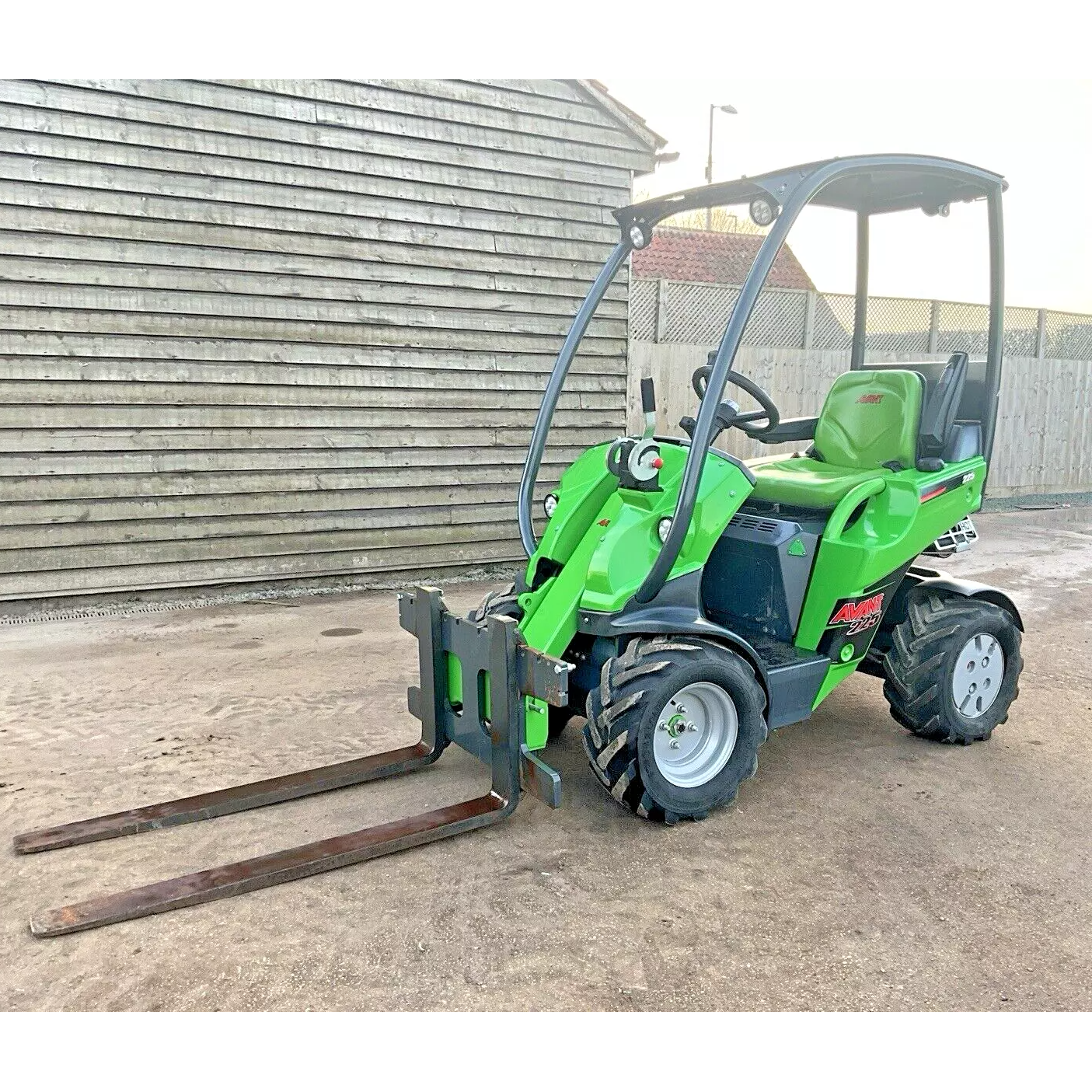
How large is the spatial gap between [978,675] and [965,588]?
1.35 ft

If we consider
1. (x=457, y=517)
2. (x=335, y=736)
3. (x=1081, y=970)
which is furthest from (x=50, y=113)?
(x=1081, y=970)

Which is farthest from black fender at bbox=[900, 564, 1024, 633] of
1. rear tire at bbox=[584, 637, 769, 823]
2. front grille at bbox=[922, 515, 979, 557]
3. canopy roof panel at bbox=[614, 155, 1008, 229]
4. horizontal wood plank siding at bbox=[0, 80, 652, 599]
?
horizontal wood plank siding at bbox=[0, 80, 652, 599]

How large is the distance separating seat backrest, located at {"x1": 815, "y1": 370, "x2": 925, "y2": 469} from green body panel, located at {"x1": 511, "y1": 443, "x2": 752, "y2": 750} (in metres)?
1.00

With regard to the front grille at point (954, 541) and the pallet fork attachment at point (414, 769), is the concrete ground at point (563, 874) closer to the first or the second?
the pallet fork attachment at point (414, 769)

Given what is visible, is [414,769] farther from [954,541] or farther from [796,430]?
[954,541]

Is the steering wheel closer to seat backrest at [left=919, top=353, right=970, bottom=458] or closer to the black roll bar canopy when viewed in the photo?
the black roll bar canopy

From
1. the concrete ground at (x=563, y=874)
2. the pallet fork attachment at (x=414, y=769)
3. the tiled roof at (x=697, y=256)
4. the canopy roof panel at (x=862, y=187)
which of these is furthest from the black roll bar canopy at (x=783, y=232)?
the tiled roof at (x=697, y=256)

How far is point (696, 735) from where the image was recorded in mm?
3758

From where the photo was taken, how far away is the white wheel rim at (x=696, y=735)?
3648mm

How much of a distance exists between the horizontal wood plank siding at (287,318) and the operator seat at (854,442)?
12.8 feet

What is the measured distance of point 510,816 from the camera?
3.71 m

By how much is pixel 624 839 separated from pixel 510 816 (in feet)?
1.47

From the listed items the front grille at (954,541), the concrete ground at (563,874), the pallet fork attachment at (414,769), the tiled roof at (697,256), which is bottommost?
the concrete ground at (563,874)

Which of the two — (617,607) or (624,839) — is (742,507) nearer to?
(617,607)
